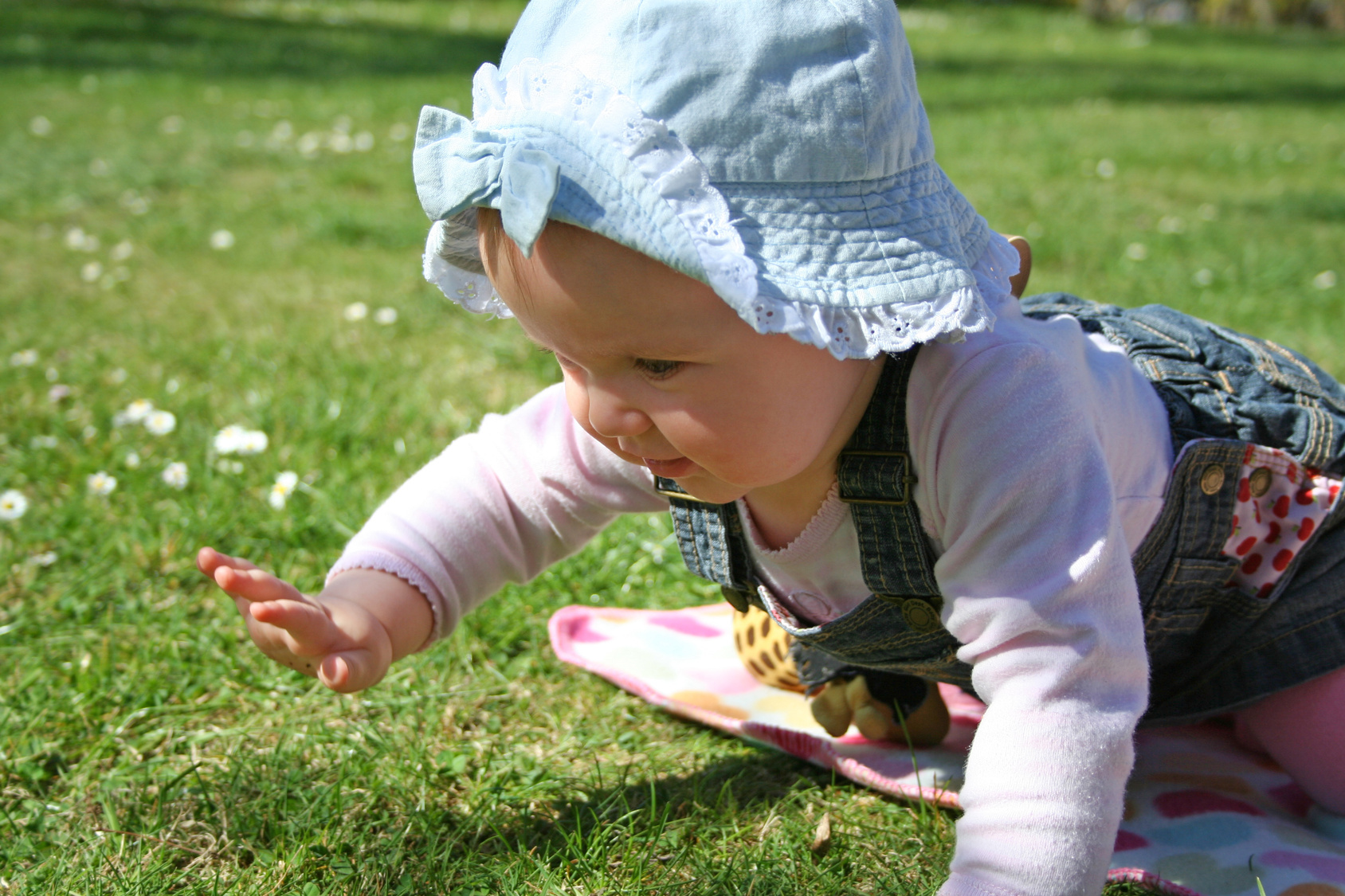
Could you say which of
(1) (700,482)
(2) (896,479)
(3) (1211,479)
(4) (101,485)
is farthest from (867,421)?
(4) (101,485)

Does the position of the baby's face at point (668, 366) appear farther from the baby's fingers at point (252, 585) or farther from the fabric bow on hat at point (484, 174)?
the baby's fingers at point (252, 585)

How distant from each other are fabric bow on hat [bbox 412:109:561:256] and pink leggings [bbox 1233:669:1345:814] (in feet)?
4.52

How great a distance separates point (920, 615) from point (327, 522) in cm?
141

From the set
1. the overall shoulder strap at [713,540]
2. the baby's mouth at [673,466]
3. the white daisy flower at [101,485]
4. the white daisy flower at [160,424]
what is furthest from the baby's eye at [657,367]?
the white daisy flower at [160,424]

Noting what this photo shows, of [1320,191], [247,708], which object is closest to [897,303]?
[247,708]

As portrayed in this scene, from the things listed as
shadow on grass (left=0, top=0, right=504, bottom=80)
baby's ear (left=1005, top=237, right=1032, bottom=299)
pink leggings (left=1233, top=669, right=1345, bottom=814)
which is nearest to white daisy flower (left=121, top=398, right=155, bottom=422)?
baby's ear (left=1005, top=237, right=1032, bottom=299)

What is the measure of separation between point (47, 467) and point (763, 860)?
203cm

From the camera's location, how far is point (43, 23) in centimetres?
1202

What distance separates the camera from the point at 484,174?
133 centimetres

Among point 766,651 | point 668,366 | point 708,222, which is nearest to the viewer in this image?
point 708,222

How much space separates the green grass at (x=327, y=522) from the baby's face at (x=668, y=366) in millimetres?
587

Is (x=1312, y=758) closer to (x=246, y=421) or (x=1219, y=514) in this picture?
(x=1219, y=514)

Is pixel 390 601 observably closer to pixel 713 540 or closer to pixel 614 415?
pixel 713 540

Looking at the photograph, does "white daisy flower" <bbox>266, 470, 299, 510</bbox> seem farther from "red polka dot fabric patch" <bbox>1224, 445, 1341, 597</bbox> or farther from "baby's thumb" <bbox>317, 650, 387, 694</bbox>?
"red polka dot fabric patch" <bbox>1224, 445, 1341, 597</bbox>
